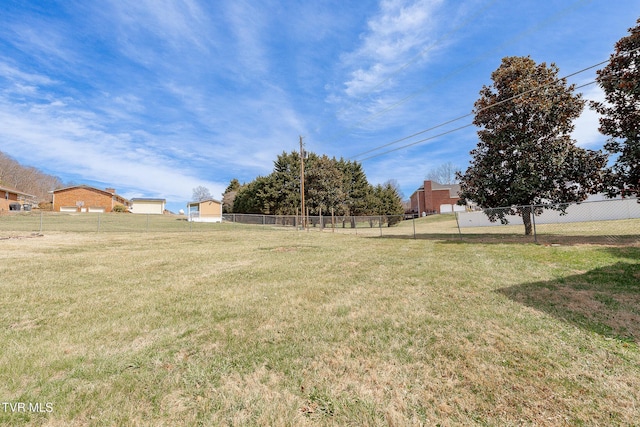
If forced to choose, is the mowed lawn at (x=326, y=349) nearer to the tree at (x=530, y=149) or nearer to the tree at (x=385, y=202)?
the tree at (x=530, y=149)

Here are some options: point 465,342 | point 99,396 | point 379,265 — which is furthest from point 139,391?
point 379,265

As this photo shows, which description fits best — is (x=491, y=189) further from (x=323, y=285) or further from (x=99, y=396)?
(x=99, y=396)

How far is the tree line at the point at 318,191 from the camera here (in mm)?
31141

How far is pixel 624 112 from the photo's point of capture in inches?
411

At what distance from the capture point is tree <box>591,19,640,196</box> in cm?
976

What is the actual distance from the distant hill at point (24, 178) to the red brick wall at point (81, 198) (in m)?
9.94

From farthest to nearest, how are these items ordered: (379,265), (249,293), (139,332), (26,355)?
1. (379,265)
2. (249,293)
3. (139,332)
4. (26,355)

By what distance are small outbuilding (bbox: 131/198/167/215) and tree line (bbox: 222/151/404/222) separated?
21.1 m

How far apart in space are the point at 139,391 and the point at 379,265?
628 centimetres

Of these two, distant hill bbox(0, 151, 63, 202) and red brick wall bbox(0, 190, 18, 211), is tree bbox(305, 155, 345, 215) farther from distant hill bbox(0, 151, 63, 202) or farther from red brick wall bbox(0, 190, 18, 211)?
distant hill bbox(0, 151, 63, 202)

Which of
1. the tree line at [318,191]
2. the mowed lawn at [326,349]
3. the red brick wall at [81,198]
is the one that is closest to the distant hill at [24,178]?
the red brick wall at [81,198]

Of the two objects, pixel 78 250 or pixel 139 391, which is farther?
pixel 78 250

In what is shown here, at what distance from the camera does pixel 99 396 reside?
2.27m

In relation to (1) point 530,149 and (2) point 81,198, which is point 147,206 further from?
(1) point 530,149
